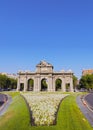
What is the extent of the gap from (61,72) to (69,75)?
204 inches

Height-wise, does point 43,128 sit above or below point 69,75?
below

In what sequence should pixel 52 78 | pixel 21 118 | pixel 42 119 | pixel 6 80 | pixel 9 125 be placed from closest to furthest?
pixel 9 125, pixel 42 119, pixel 21 118, pixel 52 78, pixel 6 80

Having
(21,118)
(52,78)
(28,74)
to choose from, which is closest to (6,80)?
(28,74)

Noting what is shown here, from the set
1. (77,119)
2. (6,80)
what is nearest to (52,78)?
(6,80)

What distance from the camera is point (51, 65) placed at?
10069 centimetres

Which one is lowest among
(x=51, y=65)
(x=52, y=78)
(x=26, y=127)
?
(x=26, y=127)

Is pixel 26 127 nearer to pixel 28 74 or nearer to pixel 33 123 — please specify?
pixel 33 123

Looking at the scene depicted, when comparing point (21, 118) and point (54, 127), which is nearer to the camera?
point (54, 127)

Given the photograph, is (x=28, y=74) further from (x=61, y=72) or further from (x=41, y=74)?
(x=61, y=72)

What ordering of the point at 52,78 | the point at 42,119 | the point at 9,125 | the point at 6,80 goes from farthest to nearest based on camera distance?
the point at 6,80 → the point at 52,78 → the point at 42,119 → the point at 9,125

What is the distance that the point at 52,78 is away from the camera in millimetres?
100125

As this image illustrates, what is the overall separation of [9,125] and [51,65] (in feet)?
263

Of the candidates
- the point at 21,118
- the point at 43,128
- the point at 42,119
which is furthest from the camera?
the point at 21,118

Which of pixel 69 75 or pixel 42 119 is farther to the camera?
pixel 69 75
